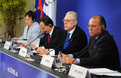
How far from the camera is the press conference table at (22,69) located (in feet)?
5.88

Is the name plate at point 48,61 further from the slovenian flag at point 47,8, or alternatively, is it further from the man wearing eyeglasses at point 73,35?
the slovenian flag at point 47,8

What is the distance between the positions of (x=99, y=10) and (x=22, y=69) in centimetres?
253

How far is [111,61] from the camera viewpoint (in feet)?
7.16

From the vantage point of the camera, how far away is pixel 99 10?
164 inches

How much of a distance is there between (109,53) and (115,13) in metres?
1.76

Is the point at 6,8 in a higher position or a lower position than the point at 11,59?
higher

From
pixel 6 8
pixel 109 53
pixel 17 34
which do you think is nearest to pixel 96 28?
pixel 109 53

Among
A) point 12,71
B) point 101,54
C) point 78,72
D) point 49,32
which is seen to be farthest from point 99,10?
point 78,72

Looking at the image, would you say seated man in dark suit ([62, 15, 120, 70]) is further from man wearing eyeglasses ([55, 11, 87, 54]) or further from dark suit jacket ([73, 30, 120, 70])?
man wearing eyeglasses ([55, 11, 87, 54])

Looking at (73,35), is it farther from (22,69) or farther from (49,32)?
(22,69)

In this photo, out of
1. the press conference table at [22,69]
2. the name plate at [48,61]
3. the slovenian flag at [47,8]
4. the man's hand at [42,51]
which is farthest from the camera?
the slovenian flag at [47,8]

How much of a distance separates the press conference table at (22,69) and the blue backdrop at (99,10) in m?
2.06

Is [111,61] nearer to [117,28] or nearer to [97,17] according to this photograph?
[97,17]

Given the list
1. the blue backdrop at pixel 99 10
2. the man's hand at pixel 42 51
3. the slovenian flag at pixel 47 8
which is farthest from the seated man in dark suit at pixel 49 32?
the slovenian flag at pixel 47 8
